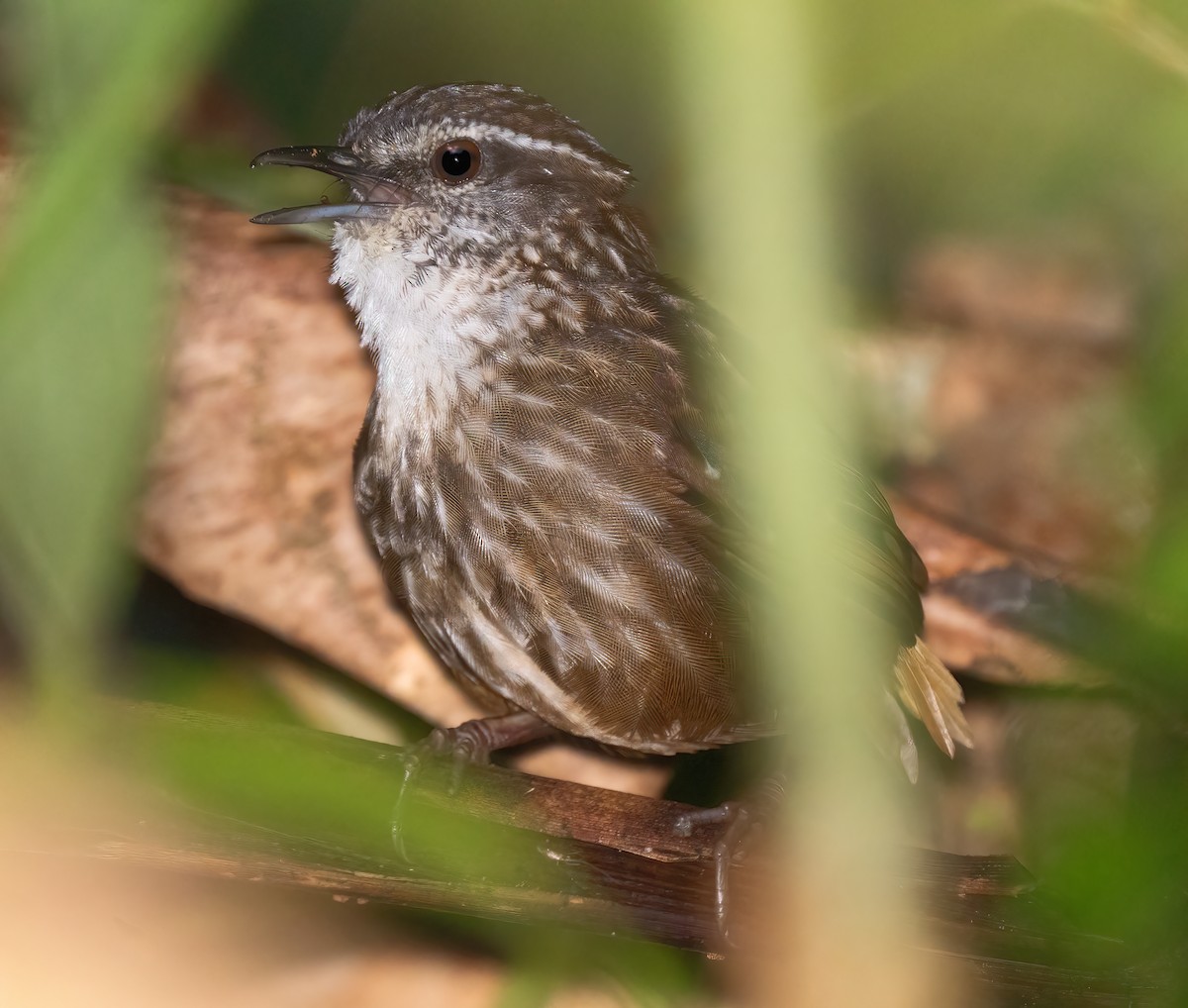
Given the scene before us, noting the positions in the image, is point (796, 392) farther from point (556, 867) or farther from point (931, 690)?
point (931, 690)

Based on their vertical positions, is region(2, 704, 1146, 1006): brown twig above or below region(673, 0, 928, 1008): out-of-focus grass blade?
below

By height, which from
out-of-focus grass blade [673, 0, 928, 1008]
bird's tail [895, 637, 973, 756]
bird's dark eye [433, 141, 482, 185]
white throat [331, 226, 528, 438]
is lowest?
bird's tail [895, 637, 973, 756]

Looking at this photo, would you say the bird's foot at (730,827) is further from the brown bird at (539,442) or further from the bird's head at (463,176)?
the bird's head at (463,176)

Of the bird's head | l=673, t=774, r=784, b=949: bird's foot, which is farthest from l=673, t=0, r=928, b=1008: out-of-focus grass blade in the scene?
the bird's head

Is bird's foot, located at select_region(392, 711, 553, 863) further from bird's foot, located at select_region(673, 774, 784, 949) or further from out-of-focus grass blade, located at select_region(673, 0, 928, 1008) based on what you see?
out-of-focus grass blade, located at select_region(673, 0, 928, 1008)

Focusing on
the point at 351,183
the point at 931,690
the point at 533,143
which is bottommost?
the point at 931,690

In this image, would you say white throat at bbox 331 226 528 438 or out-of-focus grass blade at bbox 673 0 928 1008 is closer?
out-of-focus grass blade at bbox 673 0 928 1008

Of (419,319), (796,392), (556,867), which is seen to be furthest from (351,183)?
(796,392)
